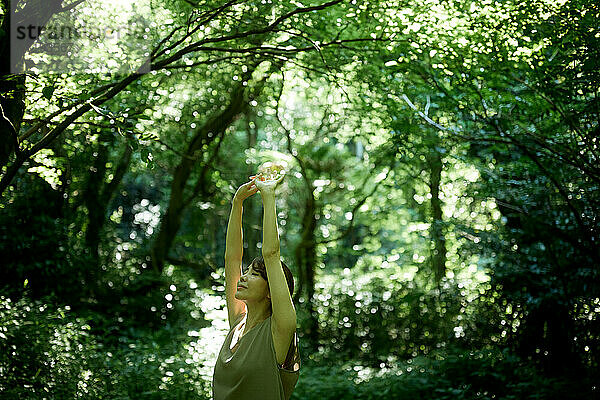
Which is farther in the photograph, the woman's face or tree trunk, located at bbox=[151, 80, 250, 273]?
tree trunk, located at bbox=[151, 80, 250, 273]

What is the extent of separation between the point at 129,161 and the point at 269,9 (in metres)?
4.92

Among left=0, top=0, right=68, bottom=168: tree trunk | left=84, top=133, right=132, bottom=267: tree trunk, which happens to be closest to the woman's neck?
left=0, top=0, right=68, bottom=168: tree trunk

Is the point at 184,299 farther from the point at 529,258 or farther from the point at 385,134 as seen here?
the point at 529,258

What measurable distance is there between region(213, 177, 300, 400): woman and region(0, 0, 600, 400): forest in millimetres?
1313

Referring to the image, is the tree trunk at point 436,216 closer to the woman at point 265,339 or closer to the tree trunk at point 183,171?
the tree trunk at point 183,171

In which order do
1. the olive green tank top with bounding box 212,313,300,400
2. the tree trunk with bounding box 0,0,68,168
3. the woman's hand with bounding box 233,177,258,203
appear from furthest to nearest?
the tree trunk with bounding box 0,0,68,168 < the woman's hand with bounding box 233,177,258,203 < the olive green tank top with bounding box 212,313,300,400

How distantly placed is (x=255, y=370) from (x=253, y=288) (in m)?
0.32

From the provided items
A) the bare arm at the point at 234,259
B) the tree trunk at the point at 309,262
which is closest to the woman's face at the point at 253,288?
the bare arm at the point at 234,259

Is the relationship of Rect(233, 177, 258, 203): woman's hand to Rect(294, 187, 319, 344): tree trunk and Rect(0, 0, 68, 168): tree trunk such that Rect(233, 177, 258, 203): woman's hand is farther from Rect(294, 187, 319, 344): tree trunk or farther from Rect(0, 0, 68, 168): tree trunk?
Rect(294, 187, 319, 344): tree trunk

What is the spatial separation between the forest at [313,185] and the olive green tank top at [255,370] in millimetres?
1447

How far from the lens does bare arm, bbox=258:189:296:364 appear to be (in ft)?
7.59

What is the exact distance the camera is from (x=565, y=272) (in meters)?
6.48

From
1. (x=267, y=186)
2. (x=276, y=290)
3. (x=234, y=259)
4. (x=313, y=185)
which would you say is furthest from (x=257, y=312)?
(x=313, y=185)

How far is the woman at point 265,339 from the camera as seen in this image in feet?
7.52
